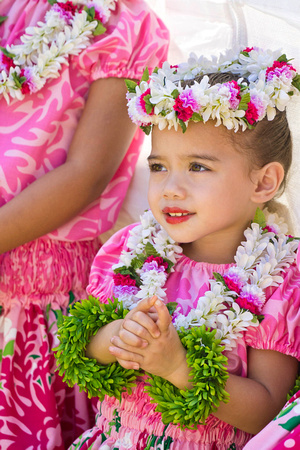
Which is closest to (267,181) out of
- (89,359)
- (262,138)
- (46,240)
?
(262,138)

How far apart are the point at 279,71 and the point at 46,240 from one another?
806mm

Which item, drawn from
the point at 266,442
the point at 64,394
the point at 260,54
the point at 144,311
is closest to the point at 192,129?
the point at 260,54

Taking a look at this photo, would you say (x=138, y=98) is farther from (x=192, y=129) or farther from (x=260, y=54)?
(x=260, y=54)

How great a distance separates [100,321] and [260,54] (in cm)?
70

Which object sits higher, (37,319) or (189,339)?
(189,339)

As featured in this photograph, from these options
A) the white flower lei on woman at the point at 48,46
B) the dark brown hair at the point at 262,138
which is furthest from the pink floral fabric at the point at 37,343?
the dark brown hair at the point at 262,138

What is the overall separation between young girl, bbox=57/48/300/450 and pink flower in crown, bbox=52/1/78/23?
42cm

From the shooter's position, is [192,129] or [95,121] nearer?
[192,129]

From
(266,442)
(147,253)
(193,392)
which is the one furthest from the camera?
(147,253)

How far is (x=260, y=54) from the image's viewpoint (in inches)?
56.7

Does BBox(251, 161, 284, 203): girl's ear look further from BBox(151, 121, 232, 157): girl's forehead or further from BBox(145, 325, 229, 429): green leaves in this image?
BBox(145, 325, 229, 429): green leaves

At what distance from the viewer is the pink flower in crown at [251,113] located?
4.38ft

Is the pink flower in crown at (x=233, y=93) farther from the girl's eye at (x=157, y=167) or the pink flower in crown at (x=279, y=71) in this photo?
the girl's eye at (x=157, y=167)

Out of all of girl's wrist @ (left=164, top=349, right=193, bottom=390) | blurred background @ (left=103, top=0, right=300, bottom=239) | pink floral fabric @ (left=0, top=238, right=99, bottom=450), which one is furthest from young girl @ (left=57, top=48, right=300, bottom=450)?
pink floral fabric @ (left=0, top=238, right=99, bottom=450)
